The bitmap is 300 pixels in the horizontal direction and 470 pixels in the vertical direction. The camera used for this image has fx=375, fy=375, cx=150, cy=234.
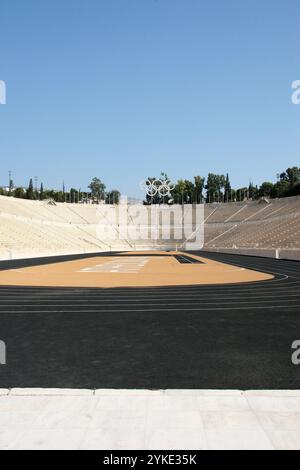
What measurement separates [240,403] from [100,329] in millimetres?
4528

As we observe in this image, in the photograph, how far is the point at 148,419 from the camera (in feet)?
13.1

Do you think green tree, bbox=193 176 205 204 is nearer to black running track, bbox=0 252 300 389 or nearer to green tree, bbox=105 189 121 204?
green tree, bbox=105 189 121 204

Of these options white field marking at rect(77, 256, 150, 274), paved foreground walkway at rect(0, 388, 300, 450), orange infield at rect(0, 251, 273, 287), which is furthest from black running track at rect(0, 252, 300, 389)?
white field marking at rect(77, 256, 150, 274)

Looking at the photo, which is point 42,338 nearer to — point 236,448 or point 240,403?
point 240,403

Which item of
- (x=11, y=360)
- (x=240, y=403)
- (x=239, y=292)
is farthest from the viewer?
(x=239, y=292)

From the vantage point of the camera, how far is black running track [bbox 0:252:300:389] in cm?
Answer: 533

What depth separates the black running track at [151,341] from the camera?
5328mm

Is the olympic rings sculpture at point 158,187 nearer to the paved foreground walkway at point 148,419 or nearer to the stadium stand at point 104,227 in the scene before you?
the stadium stand at point 104,227

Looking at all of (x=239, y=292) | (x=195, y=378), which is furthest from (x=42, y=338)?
(x=239, y=292)

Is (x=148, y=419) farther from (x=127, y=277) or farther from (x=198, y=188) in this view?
(x=198, y=188)

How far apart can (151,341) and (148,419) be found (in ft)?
11.0

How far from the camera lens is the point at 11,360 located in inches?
244

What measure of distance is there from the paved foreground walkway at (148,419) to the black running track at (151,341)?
388mm

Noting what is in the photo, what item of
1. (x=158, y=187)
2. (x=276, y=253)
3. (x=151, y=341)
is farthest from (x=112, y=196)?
(x=151, y=341)
